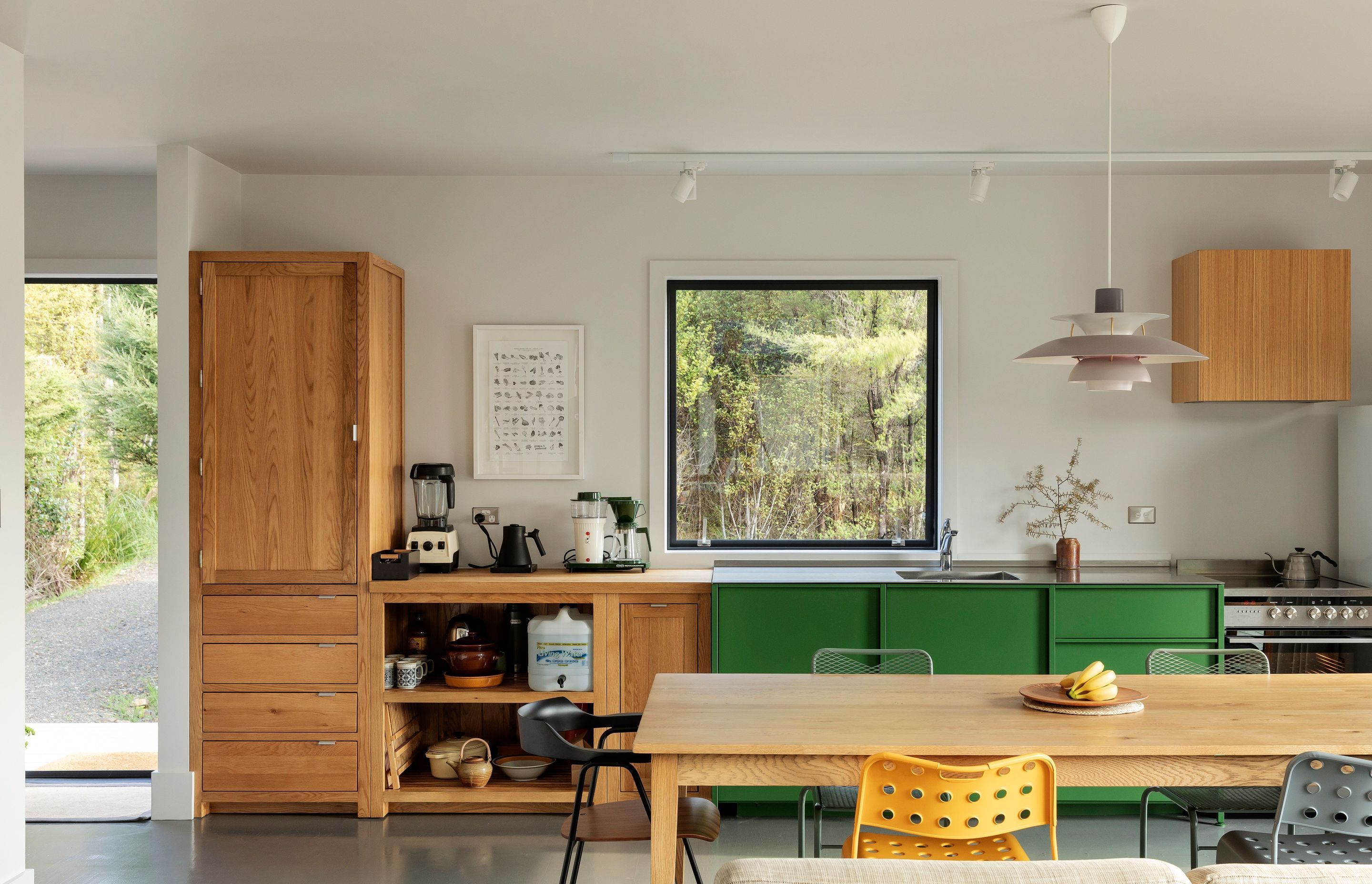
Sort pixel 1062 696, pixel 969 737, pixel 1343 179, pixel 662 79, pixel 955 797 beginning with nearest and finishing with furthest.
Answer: pixel 955 797, pixel 969 737, pixel 1062 696, pixel 662 79, pixel 1343 179

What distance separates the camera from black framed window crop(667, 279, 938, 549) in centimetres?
479

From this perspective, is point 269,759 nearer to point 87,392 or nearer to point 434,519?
point 434,519

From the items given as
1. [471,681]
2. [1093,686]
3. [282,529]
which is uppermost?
[282,529]

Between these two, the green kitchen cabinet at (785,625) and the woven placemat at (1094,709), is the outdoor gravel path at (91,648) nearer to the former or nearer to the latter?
the green kitchen cabinet at (785,625)

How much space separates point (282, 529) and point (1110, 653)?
3.41m

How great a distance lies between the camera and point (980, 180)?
411 cm

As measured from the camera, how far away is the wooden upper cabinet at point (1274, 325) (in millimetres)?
4336

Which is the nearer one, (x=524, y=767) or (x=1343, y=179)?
(x=1343, y=179)

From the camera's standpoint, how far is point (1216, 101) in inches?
143

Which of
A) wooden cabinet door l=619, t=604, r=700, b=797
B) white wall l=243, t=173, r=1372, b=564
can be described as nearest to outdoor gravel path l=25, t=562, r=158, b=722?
white wall l=243, t=173, r=1372, b=564

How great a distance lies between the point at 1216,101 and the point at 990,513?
1.93 meters

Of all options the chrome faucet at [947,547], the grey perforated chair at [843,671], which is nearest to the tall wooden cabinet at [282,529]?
the grey perforated chair at [843,671]

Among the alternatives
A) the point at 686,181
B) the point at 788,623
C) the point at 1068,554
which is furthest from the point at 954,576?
the point at 686,181

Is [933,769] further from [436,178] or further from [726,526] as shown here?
[436,178]
